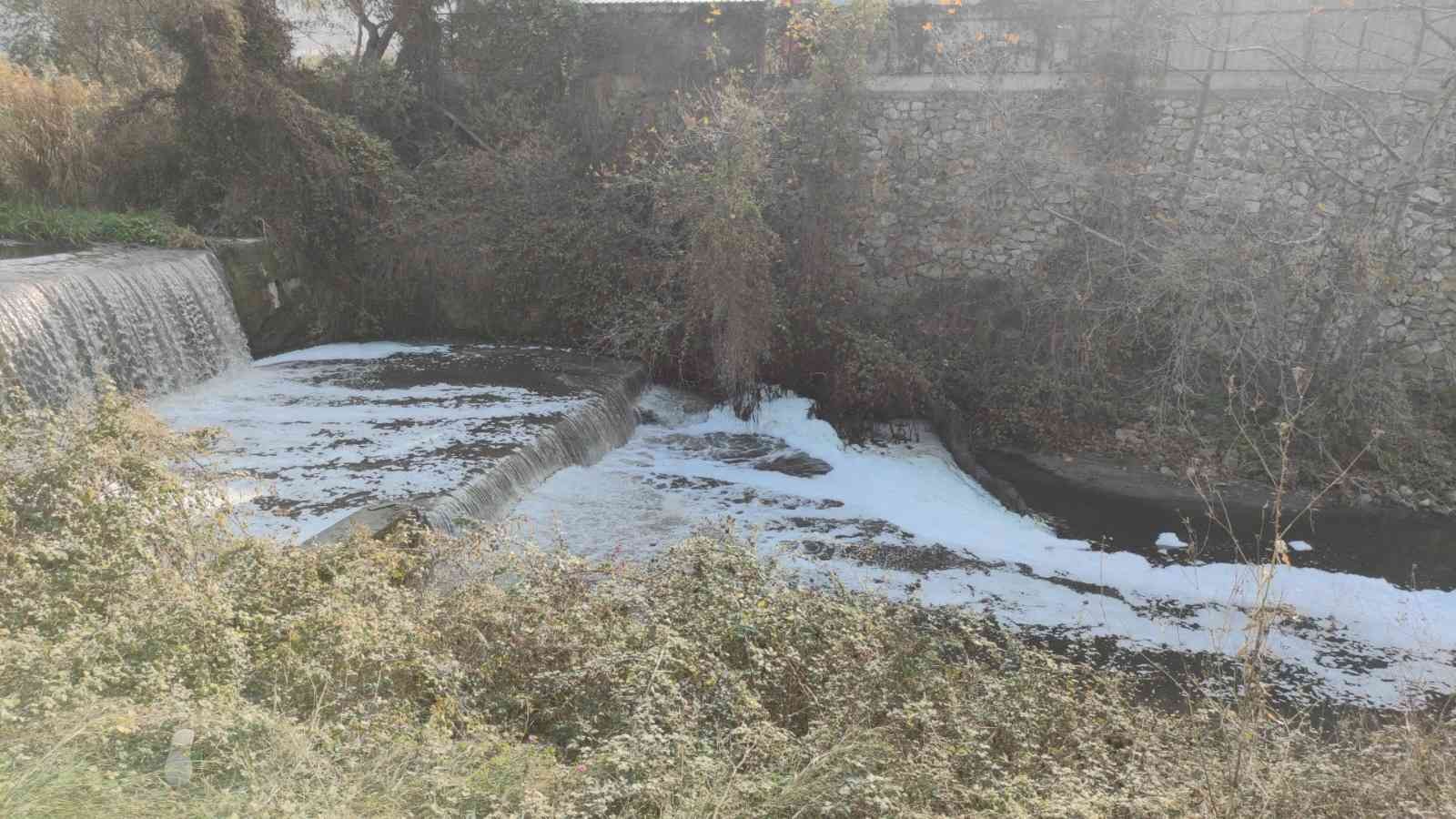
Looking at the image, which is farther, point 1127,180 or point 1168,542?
point 1127,180

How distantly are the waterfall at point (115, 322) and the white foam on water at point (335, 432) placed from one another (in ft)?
1.01

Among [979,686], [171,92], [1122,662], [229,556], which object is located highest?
[171,92]

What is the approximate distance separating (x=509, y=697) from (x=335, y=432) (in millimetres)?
4349

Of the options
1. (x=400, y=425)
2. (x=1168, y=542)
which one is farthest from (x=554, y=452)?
(x=1168, y=542)

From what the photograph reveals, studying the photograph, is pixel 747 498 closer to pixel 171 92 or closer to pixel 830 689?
pixel 830 689

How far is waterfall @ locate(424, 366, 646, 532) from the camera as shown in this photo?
20.9ft

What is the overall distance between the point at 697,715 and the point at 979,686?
154 cm

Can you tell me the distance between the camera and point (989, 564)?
23.1 feet

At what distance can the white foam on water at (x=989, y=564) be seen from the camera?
600 cm

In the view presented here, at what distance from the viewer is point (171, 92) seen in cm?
1020

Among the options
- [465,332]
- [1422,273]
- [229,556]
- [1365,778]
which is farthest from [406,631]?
[1422,273]

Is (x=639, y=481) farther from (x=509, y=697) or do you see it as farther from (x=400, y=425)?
(x=509, y=697)

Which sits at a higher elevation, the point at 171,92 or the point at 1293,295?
the point at 171,92

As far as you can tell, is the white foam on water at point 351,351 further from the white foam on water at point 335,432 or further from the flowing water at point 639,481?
the flowing water at point 639,481
